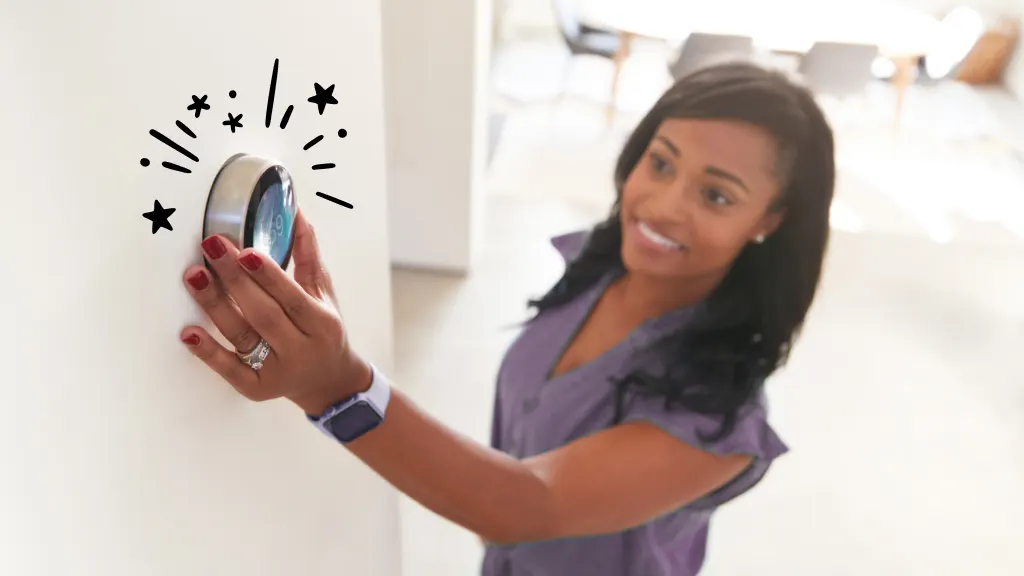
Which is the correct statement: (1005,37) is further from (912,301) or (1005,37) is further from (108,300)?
(108,300)

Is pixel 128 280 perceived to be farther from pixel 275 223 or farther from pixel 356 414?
pixel 356 414

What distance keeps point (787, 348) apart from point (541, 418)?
0.87 feet

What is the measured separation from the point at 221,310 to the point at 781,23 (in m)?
3.62

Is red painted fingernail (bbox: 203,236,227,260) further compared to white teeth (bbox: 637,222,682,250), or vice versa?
white teeth (bbox: 637,222,682,250)

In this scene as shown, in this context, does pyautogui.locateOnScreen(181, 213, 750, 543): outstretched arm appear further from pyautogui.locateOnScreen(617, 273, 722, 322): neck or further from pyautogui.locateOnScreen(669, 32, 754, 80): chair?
pyautogui.locateOnScreen(669, 32, 754, 80): chair

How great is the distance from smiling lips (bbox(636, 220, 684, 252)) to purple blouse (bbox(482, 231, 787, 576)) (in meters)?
0.09

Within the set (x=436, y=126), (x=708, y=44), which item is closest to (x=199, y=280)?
(x=436, y=126)

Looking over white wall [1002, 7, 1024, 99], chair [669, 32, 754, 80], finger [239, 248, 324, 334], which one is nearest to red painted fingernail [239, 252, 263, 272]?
finger [239, 248, 324, 334]

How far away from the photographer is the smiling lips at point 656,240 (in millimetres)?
708

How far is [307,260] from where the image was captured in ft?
1.59

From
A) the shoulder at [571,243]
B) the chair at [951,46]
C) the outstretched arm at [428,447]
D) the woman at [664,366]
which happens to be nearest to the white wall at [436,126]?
the shoulder at [571,243]

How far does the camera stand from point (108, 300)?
32 centimetres

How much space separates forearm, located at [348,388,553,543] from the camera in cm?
55

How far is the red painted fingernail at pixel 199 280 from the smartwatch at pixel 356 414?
0.49 feet
